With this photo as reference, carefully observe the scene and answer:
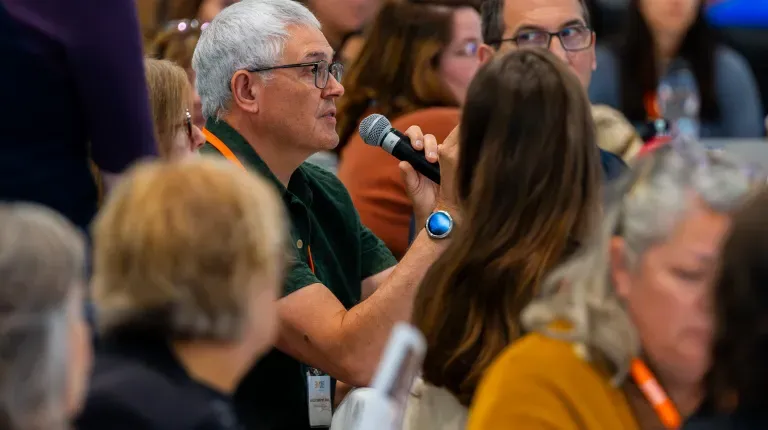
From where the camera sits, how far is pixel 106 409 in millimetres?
1795

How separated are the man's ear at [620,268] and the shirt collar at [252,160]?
4.10 ft

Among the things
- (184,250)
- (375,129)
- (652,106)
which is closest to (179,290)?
(184,250)

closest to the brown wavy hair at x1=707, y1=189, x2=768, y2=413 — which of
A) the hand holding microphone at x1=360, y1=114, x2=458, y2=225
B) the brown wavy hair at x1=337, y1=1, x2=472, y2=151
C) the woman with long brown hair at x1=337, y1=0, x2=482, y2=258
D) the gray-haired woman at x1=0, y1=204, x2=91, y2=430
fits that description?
the gray-haired woman at x1=0, y1=204, x2=91, y2=430

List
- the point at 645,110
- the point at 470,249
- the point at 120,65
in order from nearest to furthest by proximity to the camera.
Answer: the point at 120,65 → the point at 470,249 → the point at 645,110

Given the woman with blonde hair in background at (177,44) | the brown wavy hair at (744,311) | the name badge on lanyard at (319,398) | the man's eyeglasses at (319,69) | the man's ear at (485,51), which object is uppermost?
the brown wavy hair at (744,311)

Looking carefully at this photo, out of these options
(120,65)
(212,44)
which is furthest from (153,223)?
(212,44)

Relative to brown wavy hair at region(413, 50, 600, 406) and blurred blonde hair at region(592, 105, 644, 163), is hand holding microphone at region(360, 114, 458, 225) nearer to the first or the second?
brown wavy hair at region(413, 50, 600, 406)

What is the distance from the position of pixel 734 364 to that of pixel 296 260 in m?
1.37

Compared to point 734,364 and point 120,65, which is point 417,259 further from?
point 734,364

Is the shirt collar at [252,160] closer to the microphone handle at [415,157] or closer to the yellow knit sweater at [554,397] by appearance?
the microphone handle at [415,157]

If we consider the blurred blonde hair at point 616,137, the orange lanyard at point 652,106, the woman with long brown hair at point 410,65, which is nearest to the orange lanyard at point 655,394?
the blurred blonde hair at point 616,137

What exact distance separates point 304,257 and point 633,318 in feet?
4.08

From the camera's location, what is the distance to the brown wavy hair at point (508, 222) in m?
2.39

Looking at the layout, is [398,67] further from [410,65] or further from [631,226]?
[631,226]
